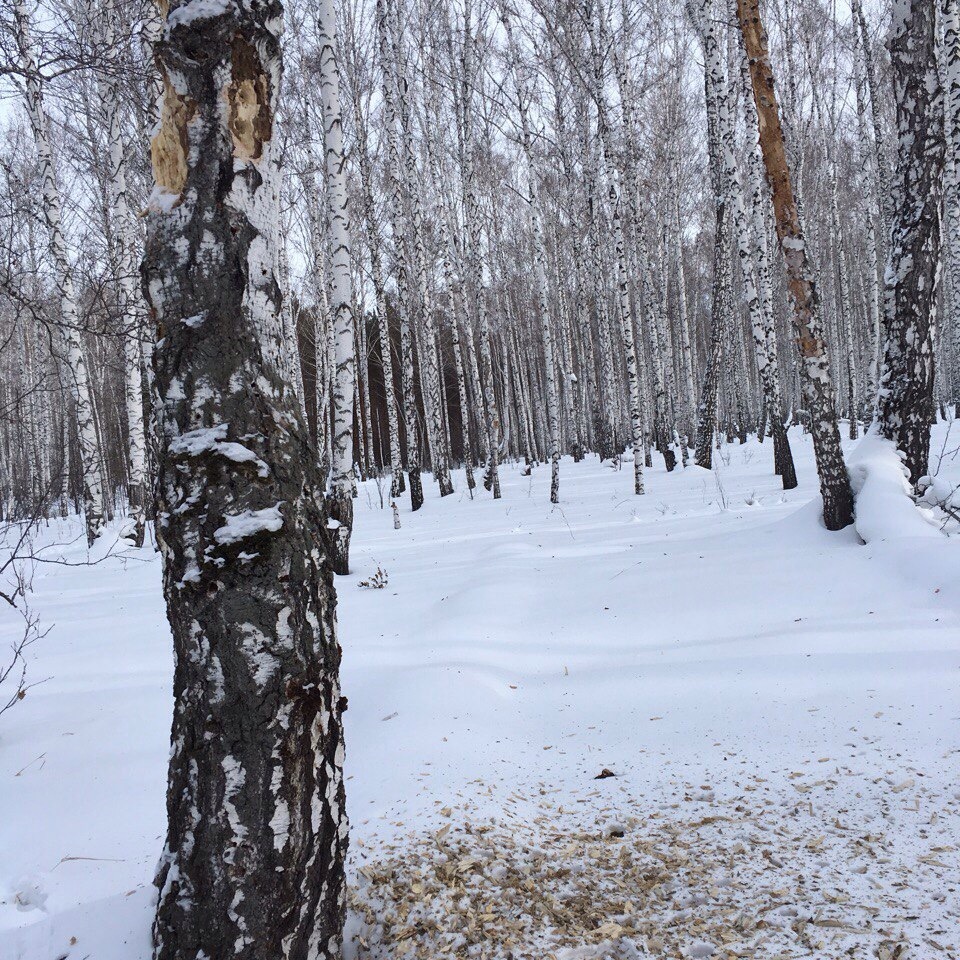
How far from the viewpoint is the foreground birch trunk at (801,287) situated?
467 cm

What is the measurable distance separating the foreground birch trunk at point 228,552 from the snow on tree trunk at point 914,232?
4.84 m

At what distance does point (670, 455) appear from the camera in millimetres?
13422

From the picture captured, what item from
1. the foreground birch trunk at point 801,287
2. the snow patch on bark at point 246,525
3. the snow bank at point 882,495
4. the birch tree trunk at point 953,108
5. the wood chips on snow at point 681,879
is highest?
the birch tree trunk at point 953,108

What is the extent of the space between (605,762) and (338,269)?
544cm

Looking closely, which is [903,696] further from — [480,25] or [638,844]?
[480,25]

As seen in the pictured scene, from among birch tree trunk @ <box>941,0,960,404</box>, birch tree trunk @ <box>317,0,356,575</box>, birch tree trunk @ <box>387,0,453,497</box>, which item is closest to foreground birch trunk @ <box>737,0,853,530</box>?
birch tree trunk @ <box>941,0,960,404</box>

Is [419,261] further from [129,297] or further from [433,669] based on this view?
[433,669]

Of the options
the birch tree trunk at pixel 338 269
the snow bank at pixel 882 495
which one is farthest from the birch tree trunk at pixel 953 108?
the birch tree trunk at pixel 338 269

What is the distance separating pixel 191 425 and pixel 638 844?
191 centimetres

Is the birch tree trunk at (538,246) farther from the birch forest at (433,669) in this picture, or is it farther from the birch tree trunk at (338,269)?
the birch tree trunk at (338,269)

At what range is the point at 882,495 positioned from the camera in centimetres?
450

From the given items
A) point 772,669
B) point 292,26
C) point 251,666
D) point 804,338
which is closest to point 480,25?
point 292,26

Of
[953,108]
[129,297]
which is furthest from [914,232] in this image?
[129,297]

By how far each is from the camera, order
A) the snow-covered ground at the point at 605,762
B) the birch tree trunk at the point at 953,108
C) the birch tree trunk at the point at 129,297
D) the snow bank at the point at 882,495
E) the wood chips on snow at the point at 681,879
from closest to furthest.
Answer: the wood chips on snow at the point at 681,879, the snow-covered ground at the point at 605,762, the snow bank at the point at 882,495, the birch tree trunk at the point at 953,108, the birch tree trunk at the point at 129,297
